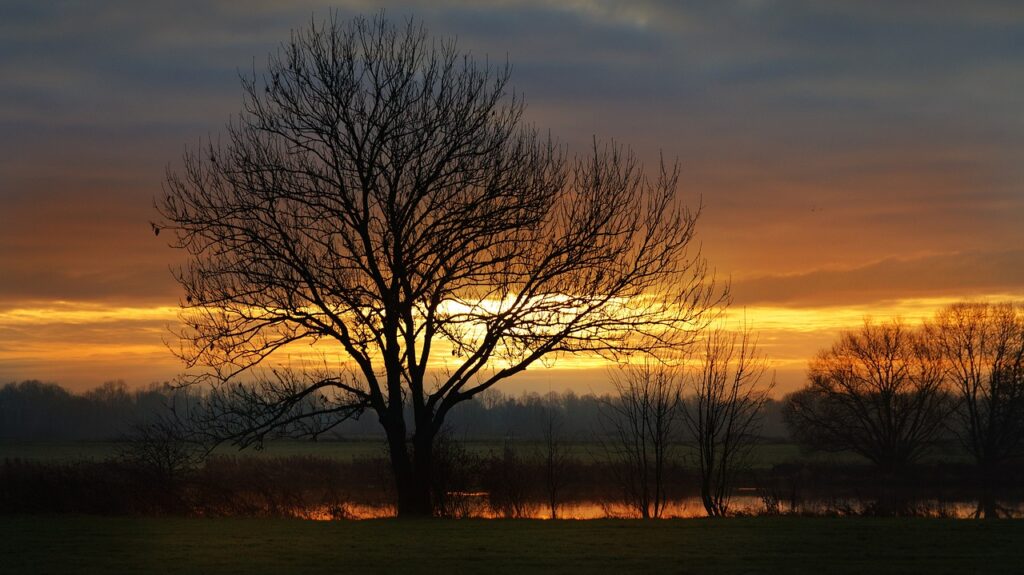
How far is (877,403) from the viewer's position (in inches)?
2207

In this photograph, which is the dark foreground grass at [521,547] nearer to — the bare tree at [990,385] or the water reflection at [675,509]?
the water reflection at [675,509]

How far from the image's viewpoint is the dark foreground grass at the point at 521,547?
39.5 ft

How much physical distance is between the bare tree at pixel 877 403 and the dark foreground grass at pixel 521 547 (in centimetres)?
4091

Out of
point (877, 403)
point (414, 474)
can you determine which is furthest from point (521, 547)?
point (877, 403)

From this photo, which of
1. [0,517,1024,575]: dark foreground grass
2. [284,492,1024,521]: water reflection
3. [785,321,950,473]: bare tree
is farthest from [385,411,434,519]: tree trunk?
[785,321,950,473]: bare tree

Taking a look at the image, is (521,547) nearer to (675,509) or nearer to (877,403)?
(675,509)

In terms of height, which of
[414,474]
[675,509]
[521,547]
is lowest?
[675,509]

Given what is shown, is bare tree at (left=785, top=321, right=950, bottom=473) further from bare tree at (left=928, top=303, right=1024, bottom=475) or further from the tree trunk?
the tree trunk

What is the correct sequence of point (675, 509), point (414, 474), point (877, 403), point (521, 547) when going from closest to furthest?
point (521, 547)
point (414, 474)
point (675, 509)
point (877, 403)

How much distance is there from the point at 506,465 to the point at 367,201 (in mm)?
10509

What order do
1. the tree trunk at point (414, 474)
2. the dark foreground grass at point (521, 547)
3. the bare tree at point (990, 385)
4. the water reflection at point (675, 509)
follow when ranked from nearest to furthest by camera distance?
the dark foreground grass at point (521, 547) < the tree trunk at point (414, 474) < the water reflection at point (675, 509) < the bare tree at point (990, 385)

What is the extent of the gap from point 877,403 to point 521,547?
158 ft

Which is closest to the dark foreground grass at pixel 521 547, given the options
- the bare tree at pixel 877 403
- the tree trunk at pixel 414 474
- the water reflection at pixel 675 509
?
the tree trunk at pixel 414 474

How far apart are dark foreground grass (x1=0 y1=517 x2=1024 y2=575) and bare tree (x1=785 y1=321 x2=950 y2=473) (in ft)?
134
